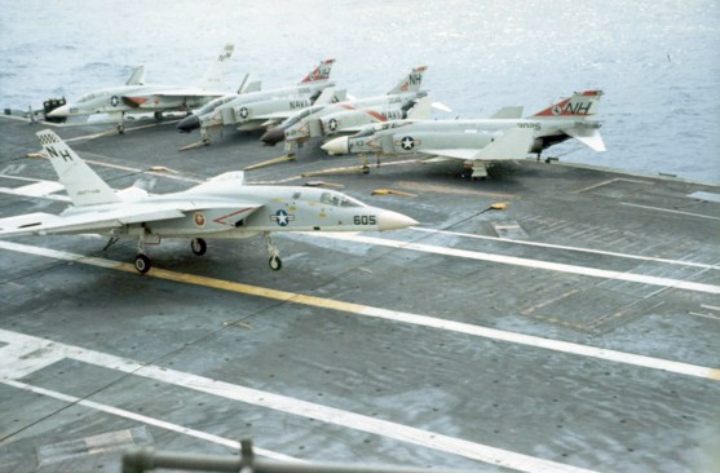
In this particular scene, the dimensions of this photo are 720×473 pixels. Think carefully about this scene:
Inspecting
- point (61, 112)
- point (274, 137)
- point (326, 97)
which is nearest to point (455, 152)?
point (274, 137)

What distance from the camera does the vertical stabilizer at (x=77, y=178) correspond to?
32250 mm

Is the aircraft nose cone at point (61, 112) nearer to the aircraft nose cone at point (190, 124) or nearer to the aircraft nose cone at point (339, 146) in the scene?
the aircraft nose cone at point (190, 124)

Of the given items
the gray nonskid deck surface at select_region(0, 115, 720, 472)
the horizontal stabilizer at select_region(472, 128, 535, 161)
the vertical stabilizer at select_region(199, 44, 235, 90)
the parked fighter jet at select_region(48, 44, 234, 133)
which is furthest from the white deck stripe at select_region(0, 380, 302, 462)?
the vertical stabilizer at select_region(199, 44, 235, 90)

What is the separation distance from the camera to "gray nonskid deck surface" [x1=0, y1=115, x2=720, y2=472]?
66.4 ft

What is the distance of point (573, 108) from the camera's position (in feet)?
140

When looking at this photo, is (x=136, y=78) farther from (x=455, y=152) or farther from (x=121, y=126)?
(x=455, y=152)

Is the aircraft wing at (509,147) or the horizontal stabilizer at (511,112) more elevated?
the horizontal stabilizer at (511,112)

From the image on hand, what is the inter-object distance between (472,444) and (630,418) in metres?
3.77

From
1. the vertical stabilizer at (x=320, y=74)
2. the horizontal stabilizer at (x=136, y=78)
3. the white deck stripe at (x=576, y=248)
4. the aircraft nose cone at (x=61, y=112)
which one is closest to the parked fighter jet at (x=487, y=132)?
the white deck stripe at (x=576, y=248)

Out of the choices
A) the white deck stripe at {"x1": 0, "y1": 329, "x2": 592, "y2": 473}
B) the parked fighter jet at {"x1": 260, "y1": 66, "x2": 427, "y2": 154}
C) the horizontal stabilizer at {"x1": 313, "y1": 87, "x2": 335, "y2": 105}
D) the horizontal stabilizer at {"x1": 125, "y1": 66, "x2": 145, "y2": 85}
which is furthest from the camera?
the horizontal stabilizer at {"x1": 125, "y1": 66, "x2": 145, "y2": 85}

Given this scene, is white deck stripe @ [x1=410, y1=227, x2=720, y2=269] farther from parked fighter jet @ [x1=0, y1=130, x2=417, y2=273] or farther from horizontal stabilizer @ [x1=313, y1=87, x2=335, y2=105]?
horizontal stabilizer @ [x1=313, y1=87, x2=335, y2=105]

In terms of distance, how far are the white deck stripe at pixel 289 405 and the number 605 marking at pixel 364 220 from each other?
305 inches

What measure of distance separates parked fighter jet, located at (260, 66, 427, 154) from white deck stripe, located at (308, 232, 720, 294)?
583 inches

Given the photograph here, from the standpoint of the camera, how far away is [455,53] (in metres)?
111
